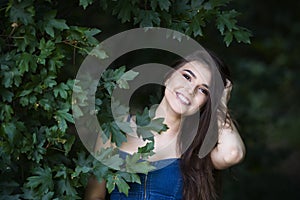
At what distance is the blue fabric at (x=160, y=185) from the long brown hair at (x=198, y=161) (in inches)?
1.2

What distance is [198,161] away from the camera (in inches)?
106

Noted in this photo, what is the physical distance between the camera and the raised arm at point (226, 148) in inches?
105

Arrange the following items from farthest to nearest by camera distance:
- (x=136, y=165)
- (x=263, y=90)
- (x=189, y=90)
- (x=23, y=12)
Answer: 1. (x=263, y=90)
2. (x=189, y=90)
3. (x=136, y=165)
4. (x=23, y=12)

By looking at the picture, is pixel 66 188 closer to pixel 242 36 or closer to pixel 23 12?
pixel 23 12

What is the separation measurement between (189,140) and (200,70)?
321mm

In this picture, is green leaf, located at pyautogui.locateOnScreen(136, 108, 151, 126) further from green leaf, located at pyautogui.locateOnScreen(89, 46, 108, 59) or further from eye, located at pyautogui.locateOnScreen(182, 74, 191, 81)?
eye, located at pyautogui.locateOnScreen(182, 74, 191, 81)

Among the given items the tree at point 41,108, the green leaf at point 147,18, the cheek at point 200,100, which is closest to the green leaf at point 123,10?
the green leaf at point 147,18

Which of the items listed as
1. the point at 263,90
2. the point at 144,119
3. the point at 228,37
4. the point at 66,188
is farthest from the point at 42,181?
the point at 263,90

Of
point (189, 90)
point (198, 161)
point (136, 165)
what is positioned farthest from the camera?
point (198, 161)

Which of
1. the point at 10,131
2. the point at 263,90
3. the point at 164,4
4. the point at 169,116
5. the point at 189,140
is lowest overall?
the point at 263,90

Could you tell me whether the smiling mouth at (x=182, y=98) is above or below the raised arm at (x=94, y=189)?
above

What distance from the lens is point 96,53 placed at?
225 cm

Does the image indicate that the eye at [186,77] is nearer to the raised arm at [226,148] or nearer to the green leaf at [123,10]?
the raised arm at [226,148]

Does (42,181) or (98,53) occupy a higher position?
(98,53)
